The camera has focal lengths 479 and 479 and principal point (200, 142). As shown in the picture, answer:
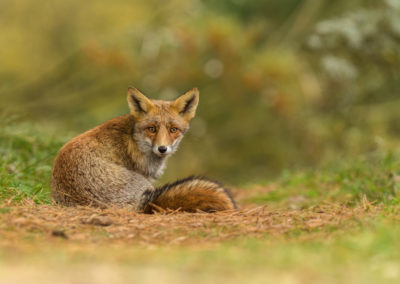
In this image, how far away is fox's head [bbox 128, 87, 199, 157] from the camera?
5.45 meters

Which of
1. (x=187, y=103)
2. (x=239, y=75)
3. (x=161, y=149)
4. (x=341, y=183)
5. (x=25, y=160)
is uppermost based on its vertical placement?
(x=239, y=75)

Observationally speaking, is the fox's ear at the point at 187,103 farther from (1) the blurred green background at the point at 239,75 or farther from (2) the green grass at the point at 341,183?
(1) the blurred green background at the point at 239,75

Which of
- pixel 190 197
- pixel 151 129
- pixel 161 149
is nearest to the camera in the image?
pixel 190 197

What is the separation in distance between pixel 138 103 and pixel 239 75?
703cm

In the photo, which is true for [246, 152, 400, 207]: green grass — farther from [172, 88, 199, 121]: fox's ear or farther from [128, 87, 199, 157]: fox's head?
[128, 87, 199, 157]: fox's head

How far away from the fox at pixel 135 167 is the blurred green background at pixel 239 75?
5.41 meters

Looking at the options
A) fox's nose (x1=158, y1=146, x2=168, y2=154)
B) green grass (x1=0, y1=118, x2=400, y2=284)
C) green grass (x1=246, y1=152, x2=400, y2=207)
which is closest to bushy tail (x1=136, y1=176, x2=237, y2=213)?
fox's nose (x1=158, y1=146, x2=168, y2=154)

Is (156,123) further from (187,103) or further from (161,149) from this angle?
(187,103)

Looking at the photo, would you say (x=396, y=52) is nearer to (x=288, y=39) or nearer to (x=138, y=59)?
(x=288, y=39)

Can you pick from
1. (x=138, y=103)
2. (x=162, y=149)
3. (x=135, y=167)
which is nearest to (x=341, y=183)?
(x=162, y=149)

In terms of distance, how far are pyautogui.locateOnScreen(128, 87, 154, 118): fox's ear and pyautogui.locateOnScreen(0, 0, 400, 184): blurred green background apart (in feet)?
17.7

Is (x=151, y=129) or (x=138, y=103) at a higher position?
(x=138, y=103)

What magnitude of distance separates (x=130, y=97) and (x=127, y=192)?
1.20m

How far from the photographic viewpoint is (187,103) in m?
5.94
